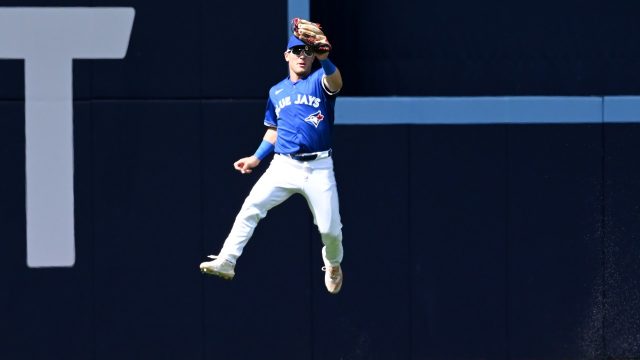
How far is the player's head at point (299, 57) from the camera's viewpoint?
873 cm

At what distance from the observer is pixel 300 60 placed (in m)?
8.84

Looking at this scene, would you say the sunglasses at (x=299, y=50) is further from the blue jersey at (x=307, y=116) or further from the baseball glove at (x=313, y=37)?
the baseball glove at (x=313, y=37)

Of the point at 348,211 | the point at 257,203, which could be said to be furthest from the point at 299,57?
the point at 348,211

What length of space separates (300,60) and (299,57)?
24mm

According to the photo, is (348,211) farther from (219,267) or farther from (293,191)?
(219,267)

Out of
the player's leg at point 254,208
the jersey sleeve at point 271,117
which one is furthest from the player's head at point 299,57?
the player's leg at point 254,208

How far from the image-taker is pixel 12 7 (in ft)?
32.8

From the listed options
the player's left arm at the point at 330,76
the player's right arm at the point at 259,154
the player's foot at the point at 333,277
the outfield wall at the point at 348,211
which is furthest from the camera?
the outfield wall at the point at 348,211

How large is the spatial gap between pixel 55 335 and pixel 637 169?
4.52 meters

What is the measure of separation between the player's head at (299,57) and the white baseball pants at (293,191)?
0.56 meters

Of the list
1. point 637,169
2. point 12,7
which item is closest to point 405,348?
point 637,169

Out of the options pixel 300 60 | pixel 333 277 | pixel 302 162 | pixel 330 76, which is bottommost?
pixel 333 277

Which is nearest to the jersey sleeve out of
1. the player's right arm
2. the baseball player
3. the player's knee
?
the player's right arm

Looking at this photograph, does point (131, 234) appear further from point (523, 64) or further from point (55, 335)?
point (523, 64)
